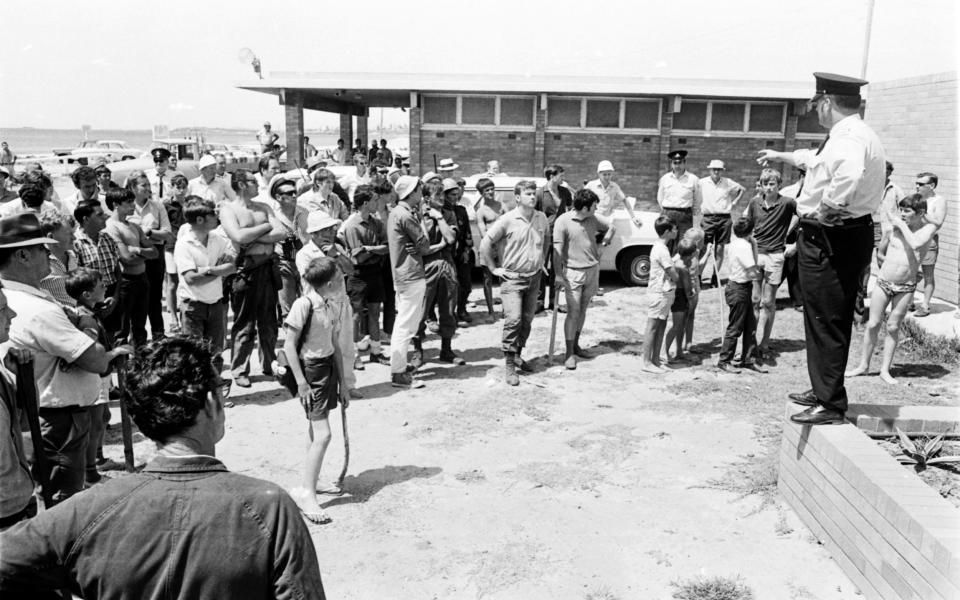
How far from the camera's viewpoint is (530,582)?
4289 millimetres

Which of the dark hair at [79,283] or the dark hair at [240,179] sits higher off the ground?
the dark hair at [240,179]

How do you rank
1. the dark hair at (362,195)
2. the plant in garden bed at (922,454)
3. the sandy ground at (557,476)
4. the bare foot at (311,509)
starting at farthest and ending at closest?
the dark hair at (362,195), the bare foot at (311,509), the plant in garden bed at (922,454), the sandy ground at (557,476)

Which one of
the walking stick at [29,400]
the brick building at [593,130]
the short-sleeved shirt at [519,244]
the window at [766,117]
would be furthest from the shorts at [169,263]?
the window at [766,117]

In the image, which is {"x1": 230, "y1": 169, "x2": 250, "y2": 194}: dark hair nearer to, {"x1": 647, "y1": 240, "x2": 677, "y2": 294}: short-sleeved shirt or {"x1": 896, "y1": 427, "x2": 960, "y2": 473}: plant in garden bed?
{"x1": 647, "y1": 240, "x2": 677, "y2": 294}: short-sleeved shirt

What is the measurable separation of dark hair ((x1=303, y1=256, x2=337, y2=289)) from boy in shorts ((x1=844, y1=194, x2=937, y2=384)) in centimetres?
546

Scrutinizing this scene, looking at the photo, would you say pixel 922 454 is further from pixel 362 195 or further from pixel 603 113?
pixel 603 113

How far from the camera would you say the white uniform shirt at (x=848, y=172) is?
13.9ft

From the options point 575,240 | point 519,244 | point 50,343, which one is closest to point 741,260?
point 575,240

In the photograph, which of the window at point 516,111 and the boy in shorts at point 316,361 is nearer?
the boy in shorts at point 316,361

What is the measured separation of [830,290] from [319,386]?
10.8 feet

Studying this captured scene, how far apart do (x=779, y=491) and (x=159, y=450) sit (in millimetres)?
4431

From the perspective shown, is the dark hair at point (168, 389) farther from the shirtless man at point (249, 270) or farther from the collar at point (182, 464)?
the shirtless man at point (249, 270)

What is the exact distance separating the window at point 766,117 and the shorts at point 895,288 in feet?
47.6

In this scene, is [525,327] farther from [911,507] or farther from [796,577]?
[911,507]
